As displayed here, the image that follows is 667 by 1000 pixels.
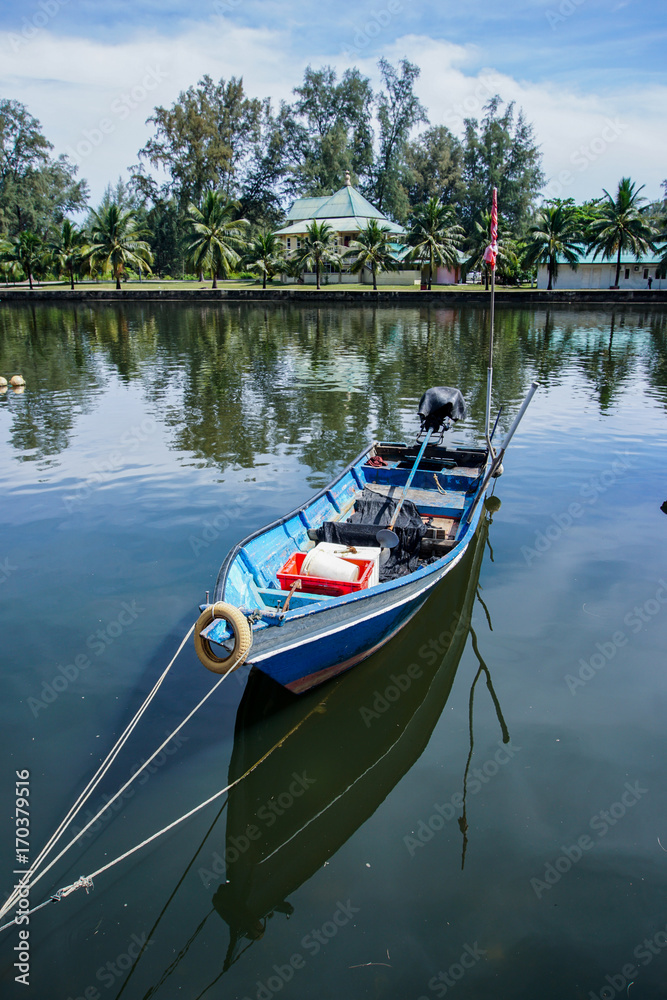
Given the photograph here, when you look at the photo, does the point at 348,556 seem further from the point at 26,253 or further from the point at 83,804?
the point at 26,253

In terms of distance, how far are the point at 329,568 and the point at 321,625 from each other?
130cm

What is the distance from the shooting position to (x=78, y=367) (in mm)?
27344

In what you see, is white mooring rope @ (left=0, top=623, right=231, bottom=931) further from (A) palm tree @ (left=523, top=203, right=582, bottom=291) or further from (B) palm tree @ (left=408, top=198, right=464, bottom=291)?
(A) palm tree @ (left=523, top=203, right=582, bottom=291)

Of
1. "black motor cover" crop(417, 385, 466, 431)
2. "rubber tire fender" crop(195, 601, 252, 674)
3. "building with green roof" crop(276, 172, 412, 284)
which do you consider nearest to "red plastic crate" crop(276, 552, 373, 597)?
"rubber tire fender" crop(195, 601, 252, 674)

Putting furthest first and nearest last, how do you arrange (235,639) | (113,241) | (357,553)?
(113,241) < (357,553) < (235,639)

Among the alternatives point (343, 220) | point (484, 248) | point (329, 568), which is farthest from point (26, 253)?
point (329, 568)

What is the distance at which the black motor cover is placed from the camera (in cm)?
1291

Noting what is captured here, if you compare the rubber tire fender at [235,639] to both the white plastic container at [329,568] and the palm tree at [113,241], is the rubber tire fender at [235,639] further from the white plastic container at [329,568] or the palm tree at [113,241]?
the palm tree at [113,241]

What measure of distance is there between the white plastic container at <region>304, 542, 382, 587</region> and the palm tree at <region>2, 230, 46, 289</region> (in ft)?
208

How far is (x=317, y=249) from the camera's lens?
189 ft

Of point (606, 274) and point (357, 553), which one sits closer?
point (357, 553)

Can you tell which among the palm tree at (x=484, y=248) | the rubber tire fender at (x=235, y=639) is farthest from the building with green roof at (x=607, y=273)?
the rubber tire fender at (x=235, y=639)

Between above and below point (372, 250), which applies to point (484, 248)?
above

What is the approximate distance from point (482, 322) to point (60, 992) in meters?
41.6
